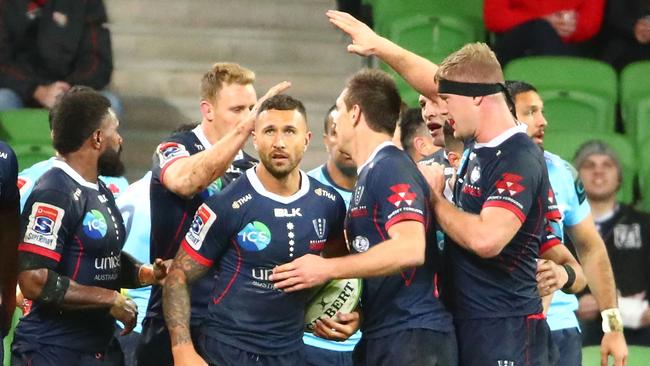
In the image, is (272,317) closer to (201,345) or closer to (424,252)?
(201,345)

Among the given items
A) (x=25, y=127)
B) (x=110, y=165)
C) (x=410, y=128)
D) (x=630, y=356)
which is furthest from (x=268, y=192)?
(x=25, y=127)

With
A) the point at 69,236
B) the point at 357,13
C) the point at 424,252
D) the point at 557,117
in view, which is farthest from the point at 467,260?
the point at 357,13

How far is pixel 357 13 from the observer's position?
35.7 feet

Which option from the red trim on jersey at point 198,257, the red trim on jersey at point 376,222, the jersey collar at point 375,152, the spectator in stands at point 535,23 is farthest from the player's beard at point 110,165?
the spectator in stands at point 535,23

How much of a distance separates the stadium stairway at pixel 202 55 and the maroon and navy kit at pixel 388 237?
415cm

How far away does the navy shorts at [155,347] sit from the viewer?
19.6ft

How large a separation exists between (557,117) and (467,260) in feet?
14.7

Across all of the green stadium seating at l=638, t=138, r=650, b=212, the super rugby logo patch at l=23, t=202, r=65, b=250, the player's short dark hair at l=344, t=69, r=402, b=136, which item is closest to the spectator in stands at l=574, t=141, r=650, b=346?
the green stadium seating at l=638, t=138, r=650, b=212

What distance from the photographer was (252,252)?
17.8 feet

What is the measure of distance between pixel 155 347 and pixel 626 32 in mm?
5670

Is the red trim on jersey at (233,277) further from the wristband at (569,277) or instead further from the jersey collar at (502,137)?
the wristband at (569,277)

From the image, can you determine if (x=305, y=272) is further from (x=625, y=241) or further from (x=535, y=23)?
(x=535, y=23)

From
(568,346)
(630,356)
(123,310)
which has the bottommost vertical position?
(630,356)

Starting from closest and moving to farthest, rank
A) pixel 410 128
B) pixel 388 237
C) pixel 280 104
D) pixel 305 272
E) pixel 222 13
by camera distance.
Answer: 1. pixel 305 272
2. pixel 388 237
3. pixel 280 104
4. pixel 410 128
5. pixel 222 13
